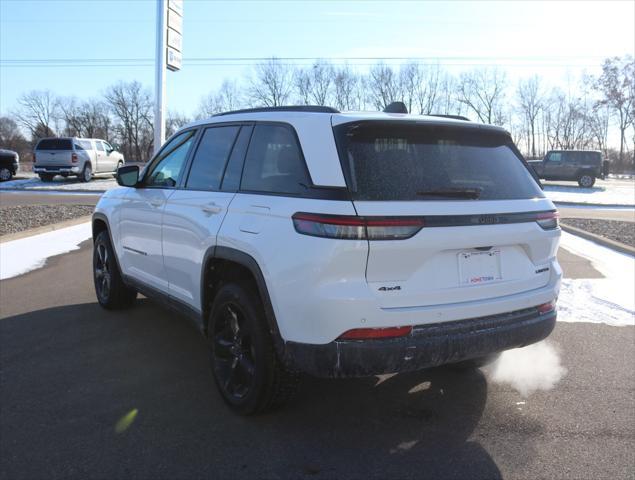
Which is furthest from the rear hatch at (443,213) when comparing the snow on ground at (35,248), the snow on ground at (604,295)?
the snow on ground at (35,248)

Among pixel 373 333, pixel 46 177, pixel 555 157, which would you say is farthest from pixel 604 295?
pixel 555 157

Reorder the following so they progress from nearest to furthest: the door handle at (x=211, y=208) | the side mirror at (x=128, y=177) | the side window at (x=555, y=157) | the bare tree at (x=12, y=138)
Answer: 1. the door handle at (x=211, y=208)
2. the side mirror at (x=128, y=177)
3. the side window at (x=555, y=157)
4. the bare tree at (x=12, y=138)

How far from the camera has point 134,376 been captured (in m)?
3.86

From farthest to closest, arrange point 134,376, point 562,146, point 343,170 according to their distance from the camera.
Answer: point 562,146 < point 134,376 < point 343,170

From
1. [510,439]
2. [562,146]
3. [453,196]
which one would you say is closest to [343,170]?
[453,196]

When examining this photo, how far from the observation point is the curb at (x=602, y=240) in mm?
9054

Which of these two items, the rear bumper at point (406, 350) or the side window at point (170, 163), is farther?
the side window at point (170, 163)

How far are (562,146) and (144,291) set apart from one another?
278 feet

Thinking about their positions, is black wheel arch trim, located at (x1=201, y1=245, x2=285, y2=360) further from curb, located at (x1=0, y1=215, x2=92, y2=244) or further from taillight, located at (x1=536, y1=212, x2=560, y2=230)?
curb, located at (x1=0, y1=215, x2=92, y2=244)

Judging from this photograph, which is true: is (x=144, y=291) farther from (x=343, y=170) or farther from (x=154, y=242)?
(x=343, y=170)

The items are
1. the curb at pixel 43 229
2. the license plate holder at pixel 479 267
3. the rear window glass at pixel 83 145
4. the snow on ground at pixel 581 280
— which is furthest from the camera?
the rear window glass at pixel 83 145

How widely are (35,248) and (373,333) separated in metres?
7.87

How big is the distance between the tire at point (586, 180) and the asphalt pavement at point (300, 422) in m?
28.5

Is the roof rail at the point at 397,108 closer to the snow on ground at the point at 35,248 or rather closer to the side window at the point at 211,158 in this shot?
the side window at the point at 211,158
